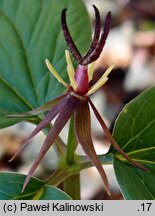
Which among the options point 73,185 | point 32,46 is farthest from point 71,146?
point 32,46

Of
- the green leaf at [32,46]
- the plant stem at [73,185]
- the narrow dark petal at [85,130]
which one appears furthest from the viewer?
the green leaf at [32,46]

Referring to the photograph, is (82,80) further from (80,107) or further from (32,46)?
(32,46)

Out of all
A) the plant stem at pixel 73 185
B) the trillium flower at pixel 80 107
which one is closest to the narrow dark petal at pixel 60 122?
the trillium flower at pixel 80 107

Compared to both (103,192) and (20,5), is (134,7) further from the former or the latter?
(20,5)

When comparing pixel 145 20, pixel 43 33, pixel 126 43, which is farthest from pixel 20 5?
pixel 145 20

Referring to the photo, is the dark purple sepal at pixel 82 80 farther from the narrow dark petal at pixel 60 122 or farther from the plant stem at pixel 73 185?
the plant stem at pixel 73 185

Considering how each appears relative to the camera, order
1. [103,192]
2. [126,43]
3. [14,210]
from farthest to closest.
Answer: [126,43]
[103,192]
[14,210]

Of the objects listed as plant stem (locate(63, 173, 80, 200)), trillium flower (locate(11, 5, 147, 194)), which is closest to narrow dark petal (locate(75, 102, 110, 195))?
trillium flower (locate(11, 5, 147, 194))

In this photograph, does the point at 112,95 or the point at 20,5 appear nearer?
the point at 20,5
